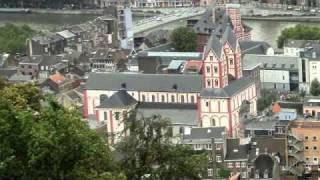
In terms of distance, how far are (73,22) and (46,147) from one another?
30.3 meters

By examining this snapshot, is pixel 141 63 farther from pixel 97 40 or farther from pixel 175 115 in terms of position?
pixel 97 40

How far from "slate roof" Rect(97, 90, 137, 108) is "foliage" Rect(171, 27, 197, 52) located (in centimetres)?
720

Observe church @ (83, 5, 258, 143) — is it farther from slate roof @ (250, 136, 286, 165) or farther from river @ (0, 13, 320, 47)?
river @ (0, 13, 320, 47)

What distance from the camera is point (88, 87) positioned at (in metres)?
20.3

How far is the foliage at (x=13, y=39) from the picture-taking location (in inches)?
1088

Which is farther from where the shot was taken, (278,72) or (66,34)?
(66,34)

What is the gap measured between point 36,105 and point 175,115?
10.2 m

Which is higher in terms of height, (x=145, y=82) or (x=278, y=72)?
(x=145, y=82)

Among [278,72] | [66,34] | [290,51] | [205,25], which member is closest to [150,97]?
[278,72]

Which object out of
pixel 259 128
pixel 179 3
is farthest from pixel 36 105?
pixel 179 3

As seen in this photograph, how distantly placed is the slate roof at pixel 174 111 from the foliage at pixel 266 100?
1.84 meters

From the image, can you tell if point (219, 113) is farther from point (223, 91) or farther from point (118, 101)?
point (118, 101)

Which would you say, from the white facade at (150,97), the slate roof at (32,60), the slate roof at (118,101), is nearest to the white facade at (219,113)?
the white facade at (150,97)

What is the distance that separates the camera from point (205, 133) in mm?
16109
